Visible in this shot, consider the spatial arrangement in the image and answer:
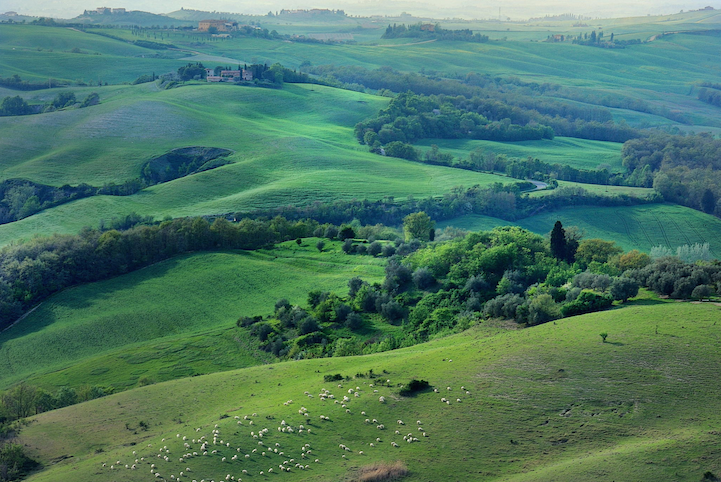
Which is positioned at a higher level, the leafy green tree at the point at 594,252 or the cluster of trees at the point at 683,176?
the leafy green tree at the point at 594,252

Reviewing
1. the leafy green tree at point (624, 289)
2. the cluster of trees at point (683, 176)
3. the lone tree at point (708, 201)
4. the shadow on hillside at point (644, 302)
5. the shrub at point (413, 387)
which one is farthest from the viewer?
the cluster of trees at point (683, 176)

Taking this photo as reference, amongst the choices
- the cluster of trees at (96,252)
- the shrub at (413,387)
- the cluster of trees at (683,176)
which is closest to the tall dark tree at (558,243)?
the cluster of trees at (96,252)

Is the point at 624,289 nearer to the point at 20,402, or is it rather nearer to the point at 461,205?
the point at 20,402

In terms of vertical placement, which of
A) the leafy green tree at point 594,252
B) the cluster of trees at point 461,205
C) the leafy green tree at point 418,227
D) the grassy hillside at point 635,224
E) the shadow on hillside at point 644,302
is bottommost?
the grassy hillside at point 635,224

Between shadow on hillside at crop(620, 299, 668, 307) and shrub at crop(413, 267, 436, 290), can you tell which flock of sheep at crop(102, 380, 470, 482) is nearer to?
shadow on hillside at crop(620, 299, 668, 307)

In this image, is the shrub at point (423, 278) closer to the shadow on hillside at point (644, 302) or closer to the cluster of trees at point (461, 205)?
the shadow on hillside at point (644, 302)
